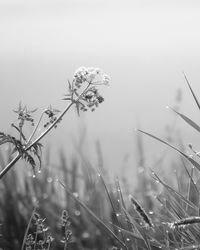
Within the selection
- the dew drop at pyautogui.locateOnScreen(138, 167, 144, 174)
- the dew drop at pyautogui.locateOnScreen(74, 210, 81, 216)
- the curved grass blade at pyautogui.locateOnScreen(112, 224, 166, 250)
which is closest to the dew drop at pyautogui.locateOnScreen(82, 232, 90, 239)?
the dew drop at pyautogui.locateOnScreen(74, 210, 81, 216)

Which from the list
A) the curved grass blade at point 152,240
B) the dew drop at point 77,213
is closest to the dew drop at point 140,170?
the dew drop at point 77,213

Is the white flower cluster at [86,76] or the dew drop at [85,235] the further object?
the dew drop at [85,235]

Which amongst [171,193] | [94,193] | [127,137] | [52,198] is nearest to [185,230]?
[171,193]

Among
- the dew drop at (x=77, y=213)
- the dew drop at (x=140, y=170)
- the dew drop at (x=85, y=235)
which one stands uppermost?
the dew drop at (x=140, y=170)

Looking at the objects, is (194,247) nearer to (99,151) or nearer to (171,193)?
(171,193)

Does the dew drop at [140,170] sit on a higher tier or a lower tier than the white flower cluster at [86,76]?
lower

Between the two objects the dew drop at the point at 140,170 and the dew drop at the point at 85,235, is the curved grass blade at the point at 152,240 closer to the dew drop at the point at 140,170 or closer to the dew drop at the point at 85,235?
the dew drop at the point at 85,235

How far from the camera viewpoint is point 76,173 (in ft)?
13.2

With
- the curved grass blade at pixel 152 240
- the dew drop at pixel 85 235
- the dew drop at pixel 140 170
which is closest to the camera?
the curved grass blade at pixel 152 240

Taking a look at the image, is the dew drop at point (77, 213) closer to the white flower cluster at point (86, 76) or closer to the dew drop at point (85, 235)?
the dew drop at point (85, 235)

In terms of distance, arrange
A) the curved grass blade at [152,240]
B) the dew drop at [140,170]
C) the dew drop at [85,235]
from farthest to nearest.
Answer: the dew drop at [140,170] < the dew drop at [85,235] < the curved grass blade at [152,240]

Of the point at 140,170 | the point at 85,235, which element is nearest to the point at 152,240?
the point at 85,235

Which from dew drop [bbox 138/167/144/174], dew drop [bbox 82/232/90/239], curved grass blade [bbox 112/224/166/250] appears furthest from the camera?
dew drop [bbox 138/167/144/174]

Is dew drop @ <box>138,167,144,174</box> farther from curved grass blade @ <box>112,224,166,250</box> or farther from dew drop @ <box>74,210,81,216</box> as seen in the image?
curved grass blade @ <box>112,224,166,250</box>
